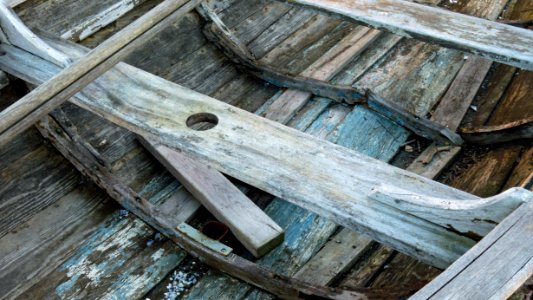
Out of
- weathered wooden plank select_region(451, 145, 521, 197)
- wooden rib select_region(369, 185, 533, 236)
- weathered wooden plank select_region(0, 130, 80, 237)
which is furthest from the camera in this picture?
weathered wooden plank select_region(451, 145, 521, 197)

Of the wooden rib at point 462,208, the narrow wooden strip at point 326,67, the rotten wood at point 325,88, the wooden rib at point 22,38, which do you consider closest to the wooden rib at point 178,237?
the wooden rib at point 22,38

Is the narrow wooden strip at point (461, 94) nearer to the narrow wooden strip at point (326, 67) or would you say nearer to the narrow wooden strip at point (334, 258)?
the narrow wooden strip at point (326, 67)

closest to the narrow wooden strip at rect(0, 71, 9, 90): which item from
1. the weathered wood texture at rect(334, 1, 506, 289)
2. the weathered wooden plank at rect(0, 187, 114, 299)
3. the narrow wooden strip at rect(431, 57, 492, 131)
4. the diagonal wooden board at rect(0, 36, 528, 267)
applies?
the weathered wooden plank at rect(0, 187, 114, 299)

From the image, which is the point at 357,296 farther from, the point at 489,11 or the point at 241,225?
the point at 489,11

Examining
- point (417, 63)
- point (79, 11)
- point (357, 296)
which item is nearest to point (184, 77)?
point (79, 11)

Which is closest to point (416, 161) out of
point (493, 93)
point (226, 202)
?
point (493, 93)

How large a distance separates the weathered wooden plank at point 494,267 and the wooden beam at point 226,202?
1225mm

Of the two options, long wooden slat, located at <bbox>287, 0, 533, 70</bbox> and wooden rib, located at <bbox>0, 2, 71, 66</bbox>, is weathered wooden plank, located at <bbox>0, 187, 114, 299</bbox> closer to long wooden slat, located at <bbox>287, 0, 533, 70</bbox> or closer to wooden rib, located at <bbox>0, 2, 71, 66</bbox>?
wooden rib, located at <bbox>0, 2, 71, 66</bbox>

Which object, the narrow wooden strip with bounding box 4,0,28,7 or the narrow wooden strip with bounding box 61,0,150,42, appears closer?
the narrow wooden strip with bounding box 4,0,28,7

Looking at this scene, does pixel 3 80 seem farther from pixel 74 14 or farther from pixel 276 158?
pixel 276 158

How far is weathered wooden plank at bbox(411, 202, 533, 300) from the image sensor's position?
1.52 metres

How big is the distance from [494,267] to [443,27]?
1.43 metres

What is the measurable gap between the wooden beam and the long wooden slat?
36.4 inches

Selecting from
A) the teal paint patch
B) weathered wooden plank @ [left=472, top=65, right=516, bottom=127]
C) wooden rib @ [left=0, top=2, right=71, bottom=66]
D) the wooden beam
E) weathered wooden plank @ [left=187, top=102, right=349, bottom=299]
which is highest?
wooden rib @ [left=0, top=2, right=71, bottom=66]
